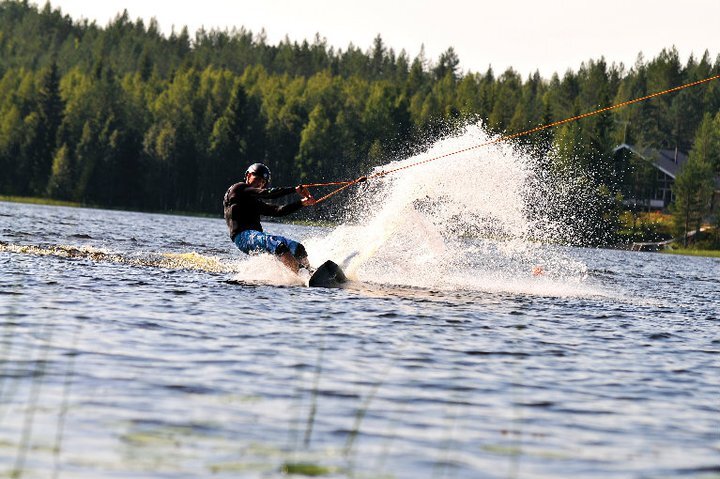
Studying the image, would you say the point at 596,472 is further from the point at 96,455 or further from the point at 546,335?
the point at 546,335

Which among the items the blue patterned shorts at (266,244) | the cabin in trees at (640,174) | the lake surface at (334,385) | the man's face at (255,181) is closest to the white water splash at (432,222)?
the blue patterned shorts at (266,244)

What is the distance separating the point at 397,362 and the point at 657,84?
624 ft

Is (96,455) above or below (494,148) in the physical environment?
below

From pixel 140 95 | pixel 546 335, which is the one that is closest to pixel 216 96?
pixel 140 95

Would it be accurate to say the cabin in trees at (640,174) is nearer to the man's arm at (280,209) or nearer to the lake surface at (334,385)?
the man's arm at (280,209)

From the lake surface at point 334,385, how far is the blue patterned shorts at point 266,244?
4.97 ft

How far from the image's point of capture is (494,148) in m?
25.3

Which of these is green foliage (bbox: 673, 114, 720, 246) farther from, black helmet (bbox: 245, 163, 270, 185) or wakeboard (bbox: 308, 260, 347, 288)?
wakeboard (bbox: 308, 260, 347, 288)

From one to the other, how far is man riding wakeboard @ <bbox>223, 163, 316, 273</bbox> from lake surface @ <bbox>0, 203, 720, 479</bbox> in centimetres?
153

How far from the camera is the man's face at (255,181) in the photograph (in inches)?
837

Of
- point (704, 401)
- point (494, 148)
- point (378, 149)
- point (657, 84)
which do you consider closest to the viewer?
point (704, 401)

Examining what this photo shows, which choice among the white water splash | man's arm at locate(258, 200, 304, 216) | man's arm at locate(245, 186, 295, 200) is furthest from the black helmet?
the white water splash

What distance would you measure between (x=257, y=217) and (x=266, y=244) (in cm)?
125

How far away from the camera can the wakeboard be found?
19.7 meters
